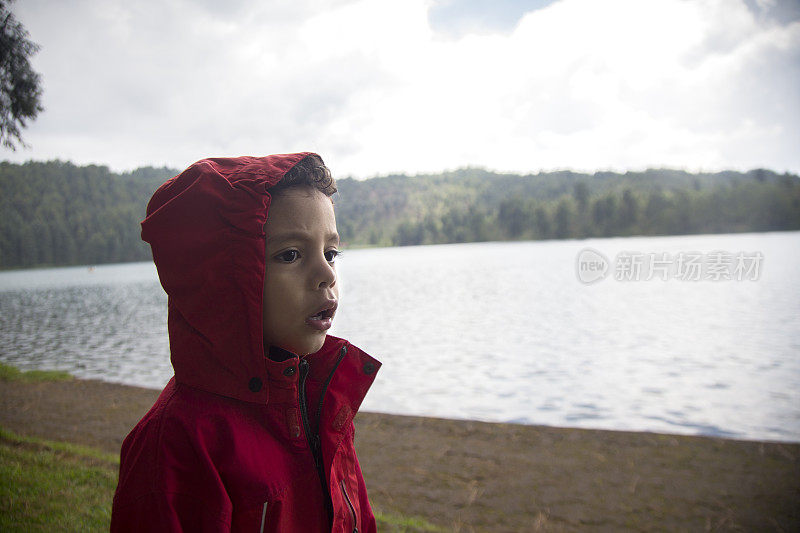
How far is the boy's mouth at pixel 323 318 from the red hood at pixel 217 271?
5.4 inches

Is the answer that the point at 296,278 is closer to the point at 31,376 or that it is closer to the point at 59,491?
the point at 59,491

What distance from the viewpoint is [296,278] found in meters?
1.30

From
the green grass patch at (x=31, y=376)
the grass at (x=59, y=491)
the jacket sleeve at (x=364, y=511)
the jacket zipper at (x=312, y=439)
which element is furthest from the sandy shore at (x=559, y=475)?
the green grass patch at (x=31, y=376)

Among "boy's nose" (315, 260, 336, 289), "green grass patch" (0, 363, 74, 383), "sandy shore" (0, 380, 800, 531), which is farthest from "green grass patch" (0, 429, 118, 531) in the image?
"green grass patch" (0, 363, 74, 383)

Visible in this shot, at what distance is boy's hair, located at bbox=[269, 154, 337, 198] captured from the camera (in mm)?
1372

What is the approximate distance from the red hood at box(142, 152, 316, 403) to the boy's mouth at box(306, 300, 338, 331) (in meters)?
0.14

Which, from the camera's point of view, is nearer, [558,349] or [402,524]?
[402,524]

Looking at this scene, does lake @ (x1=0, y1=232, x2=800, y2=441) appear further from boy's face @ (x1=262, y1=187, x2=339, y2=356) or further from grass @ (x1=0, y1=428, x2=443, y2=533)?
boy's face @ (x1=262, y1=187, x2=339, y2=356)

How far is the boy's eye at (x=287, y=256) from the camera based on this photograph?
132 cm

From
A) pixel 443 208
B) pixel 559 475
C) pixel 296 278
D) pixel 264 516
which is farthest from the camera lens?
pixel 443 208

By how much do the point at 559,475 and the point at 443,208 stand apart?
157663mm

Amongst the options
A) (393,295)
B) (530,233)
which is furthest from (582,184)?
(393,295)

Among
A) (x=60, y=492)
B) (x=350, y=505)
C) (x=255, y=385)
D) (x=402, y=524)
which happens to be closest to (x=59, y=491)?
(x=60, y=492)

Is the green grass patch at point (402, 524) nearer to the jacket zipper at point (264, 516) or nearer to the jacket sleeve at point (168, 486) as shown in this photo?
the jacket zipper at point (264, 516)
